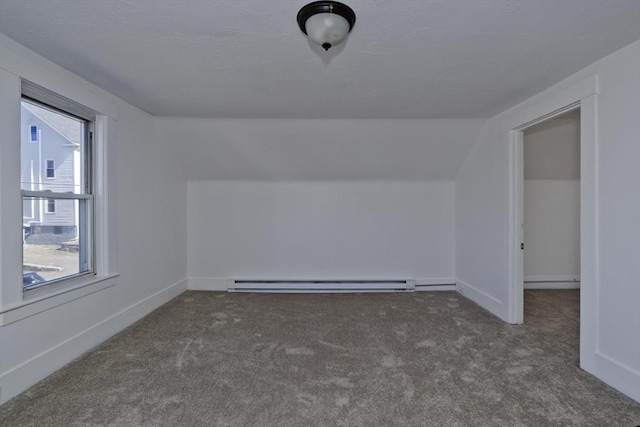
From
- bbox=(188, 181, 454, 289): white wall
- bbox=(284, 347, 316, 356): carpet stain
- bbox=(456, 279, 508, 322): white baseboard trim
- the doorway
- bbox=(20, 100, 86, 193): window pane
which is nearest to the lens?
bbox=(20, 100, 86, 193): window pane

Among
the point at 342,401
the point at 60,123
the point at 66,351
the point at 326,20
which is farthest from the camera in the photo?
the point at 60,123

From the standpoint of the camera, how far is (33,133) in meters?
2.12

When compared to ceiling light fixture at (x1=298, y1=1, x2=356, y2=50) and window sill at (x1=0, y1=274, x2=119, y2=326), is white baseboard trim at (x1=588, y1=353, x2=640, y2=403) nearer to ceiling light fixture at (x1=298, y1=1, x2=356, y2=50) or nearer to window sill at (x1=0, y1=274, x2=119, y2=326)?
ceiling light fixture at (x1=298, y1=1, x2=356, y2=50)

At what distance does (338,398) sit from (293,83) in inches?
91.0

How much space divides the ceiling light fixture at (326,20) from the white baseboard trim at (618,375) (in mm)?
2677

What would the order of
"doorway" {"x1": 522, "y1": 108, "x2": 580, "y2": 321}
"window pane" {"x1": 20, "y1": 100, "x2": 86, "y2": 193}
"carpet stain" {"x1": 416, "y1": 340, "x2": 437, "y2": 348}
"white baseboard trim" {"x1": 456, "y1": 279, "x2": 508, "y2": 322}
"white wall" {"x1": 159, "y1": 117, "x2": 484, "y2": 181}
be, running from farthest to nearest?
"doorway" {"x1": 522, "y1": 108, "x2": 580, "y2": 321} → "white wall" {"x1": 159, "y1": 117, "x2": 484, "y2": 181} → "white baseboard trim" {"x1": 456, "y1": 279, "x2": 508, "y2": 322} → "carpet stain" {"x1": 416, "y1": 340, "x2": 437, "y2": 348} → "window pane" {"x1": 20, "y1": 100, "x2": 86, "y2": 193}

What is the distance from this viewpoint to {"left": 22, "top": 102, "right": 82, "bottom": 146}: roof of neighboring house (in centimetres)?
215

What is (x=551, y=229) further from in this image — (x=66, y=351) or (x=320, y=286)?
(x=66, y=351)

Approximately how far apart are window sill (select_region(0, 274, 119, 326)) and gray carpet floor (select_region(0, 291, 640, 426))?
48 cm

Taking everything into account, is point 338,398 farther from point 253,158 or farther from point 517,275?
point 253,158

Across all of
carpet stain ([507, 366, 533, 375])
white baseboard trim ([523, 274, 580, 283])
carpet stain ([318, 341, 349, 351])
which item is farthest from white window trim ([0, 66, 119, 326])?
white baseboard trim ([523, 274, 580, 283])

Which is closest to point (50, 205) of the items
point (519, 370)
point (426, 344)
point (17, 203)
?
point (17, 203)

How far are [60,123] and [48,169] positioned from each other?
15.5 inches

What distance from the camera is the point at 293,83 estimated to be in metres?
2.46
